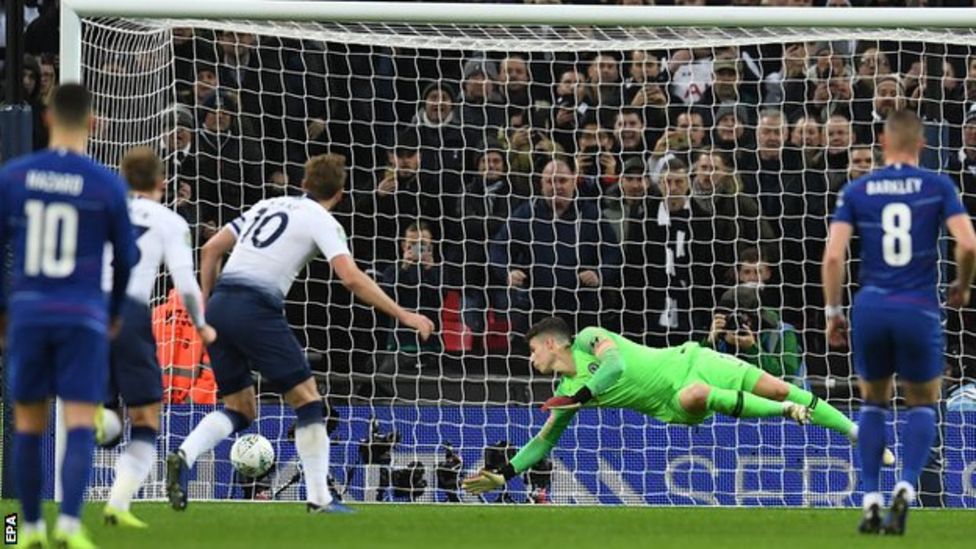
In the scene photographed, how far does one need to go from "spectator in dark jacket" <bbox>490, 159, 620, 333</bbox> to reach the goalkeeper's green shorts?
1.69 metres

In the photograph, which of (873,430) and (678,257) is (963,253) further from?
(678,257)

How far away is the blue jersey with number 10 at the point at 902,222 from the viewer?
10.3 meters

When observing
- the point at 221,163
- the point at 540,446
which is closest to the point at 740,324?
the point at 540,446

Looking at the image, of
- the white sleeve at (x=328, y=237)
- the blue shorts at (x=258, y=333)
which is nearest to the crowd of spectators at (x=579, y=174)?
→ the blue shorts at (x=258, y=333)

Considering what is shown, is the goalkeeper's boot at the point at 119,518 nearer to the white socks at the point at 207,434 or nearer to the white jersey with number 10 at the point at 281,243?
the white socks at the point at 207,434

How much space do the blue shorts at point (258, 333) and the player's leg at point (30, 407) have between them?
10.3 feet

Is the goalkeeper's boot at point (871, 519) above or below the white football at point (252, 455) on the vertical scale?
below

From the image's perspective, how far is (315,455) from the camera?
11.7 meters

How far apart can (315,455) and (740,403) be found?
134 inches

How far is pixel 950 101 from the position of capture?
1516cm

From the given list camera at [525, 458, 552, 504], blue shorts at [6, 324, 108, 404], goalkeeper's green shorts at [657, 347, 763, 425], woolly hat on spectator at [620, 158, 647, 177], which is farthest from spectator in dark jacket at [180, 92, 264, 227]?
blue shorts at [6, 324, 108, 404]

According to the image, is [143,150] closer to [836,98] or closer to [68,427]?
[68,427]

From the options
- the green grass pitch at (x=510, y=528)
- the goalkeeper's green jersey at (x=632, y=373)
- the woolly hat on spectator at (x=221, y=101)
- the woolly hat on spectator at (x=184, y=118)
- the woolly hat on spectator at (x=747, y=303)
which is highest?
the woolly hat on spectator at (x=221, y=101)

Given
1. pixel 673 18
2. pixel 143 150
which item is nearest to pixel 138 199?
pixel 143 150
